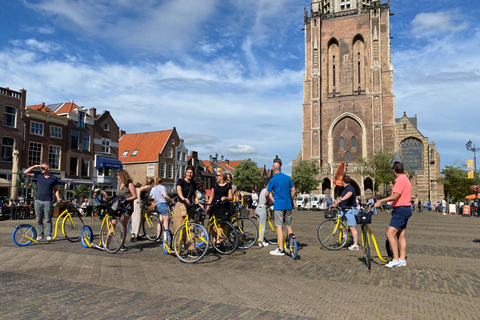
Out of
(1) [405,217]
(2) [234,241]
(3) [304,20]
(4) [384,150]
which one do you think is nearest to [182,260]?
(2) [234,241]

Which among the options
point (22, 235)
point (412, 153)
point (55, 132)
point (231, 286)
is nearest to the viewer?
point (231, 286)

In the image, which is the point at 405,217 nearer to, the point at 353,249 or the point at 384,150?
the point at 353,249

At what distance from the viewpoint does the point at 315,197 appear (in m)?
43.9

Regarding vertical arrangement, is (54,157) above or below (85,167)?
above

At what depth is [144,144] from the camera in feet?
165

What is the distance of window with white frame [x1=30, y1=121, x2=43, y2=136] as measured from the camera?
3084cm

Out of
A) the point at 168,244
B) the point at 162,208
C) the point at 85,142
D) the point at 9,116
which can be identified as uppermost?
the point at 9,116

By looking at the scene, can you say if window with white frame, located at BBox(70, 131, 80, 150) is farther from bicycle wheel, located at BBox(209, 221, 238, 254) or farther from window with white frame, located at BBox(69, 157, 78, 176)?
bicycle wheel, located at BBox(209, 221, 238, 254)

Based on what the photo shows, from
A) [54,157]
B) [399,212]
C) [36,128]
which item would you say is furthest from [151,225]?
[54,157]

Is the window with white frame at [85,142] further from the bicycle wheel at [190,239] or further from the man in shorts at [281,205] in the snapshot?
the man in shorts at [281,205]

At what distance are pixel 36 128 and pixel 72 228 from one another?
83.9 ft

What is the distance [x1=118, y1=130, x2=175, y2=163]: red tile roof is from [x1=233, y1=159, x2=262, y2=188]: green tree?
17.6 m

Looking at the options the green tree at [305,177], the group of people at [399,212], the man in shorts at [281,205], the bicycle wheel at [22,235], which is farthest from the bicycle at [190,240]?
the green tree at [305,177]

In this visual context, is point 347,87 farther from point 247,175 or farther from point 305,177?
point 247,175
